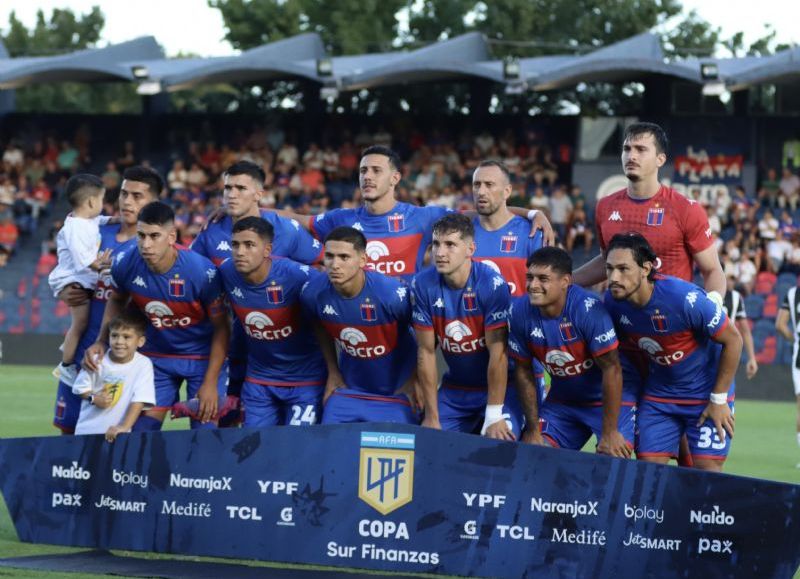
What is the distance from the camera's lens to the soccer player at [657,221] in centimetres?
860

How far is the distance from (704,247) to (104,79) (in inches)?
1003

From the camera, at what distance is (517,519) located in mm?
7547

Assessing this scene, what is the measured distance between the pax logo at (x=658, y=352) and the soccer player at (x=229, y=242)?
2.56 metres

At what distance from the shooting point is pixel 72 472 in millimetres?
8281

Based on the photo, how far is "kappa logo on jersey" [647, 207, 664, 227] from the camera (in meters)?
8.66

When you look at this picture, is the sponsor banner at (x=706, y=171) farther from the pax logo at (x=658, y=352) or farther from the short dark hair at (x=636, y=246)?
the short dark hair at (x=636, y=246)

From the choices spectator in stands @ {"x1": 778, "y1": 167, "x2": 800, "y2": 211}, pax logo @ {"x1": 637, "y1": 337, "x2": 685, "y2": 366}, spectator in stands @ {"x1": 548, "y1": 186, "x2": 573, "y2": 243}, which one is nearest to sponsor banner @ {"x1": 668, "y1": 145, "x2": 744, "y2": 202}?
spectator in stands @ {"x1": 778, "y1": 167, "x2": 800, "y2": 211}

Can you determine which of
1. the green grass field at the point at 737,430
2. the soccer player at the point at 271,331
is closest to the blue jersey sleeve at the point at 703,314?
the green grass field at the point at 737,430

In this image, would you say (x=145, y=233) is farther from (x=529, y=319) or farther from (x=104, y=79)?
(x=104, y=79)

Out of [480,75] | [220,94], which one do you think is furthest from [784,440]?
[220,94]

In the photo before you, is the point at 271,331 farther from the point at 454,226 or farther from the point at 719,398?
the point at 719,398

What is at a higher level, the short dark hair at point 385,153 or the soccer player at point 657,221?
the short dark hair at point 385,153

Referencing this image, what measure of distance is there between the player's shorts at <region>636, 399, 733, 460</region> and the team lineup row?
0.04ft

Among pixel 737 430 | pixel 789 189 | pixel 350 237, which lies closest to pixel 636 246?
pixel 350 237
